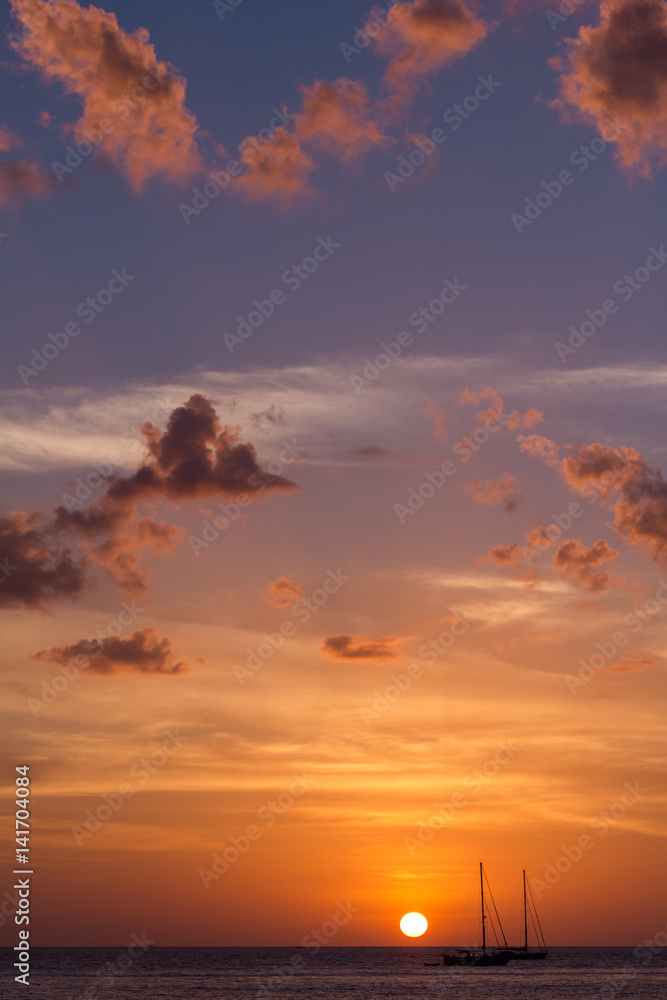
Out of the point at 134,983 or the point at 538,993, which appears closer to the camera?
the point at 538,993

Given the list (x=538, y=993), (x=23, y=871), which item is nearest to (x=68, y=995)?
(x=538, y=993)

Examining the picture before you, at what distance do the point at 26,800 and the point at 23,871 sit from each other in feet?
11.3

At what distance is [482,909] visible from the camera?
19625 cm

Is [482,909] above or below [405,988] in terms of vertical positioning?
above

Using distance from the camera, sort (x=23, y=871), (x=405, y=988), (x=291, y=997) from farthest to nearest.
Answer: (x=405, y=988) → (x=291, y=997) → (x=23, y=871)

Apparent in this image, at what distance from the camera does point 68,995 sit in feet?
519

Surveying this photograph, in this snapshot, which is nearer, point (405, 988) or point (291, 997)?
point (291, 997)

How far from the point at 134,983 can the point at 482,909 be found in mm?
70917

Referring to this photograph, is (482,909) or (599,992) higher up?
(482,909)

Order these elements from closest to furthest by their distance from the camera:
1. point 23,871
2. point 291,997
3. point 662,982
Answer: point 23,871 → point 291,997 → point 662,982

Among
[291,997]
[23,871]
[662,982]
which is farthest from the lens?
[662,982]

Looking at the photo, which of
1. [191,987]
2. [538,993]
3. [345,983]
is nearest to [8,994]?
[191,987]

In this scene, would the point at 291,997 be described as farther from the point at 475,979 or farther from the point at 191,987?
the point at 475,979

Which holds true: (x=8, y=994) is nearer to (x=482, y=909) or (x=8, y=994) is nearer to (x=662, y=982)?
(x=482, y=909)
